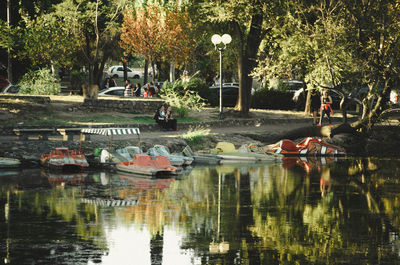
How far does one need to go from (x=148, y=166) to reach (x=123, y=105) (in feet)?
45.9

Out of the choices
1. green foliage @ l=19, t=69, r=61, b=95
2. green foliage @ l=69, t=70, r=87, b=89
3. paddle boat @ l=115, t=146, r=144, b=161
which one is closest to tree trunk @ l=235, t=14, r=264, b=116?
green foliage @ l=19, t=69, r=61, b=95

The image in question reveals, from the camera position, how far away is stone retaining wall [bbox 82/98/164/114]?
34.9 meters

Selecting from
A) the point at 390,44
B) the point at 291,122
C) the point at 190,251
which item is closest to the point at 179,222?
the point at 190,251

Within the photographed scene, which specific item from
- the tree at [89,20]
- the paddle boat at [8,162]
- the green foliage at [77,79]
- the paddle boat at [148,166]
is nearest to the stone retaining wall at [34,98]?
the tree at [89,20]

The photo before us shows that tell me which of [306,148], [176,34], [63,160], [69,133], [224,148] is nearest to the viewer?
[63,160]

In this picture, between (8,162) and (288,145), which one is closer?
(8,162)

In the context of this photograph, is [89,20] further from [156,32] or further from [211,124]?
[211,124]

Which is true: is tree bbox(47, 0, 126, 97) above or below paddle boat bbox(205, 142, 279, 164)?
above

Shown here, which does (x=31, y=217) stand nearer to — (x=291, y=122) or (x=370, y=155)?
(x=370, y=155)

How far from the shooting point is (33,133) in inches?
993

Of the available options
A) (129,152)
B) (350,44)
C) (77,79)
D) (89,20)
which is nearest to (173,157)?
(129,152)

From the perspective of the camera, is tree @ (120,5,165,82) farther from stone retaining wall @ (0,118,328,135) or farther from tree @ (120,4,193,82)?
stone retaining wall @ (0,118,328,135)

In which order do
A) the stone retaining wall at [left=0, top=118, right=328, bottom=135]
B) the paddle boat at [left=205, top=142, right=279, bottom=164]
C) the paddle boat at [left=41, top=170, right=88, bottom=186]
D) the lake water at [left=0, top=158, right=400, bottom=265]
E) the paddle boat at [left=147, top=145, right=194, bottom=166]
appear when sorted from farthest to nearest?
the stone retaining wall at [left=0, top=118, right=328, bottom=135] < the paddle boat at [left=205, top=142, right=279, bottom=164] < the paddle boat at [left=147, top=145, right=194, bottom=166] < the paddle boat at [left=41, top=170, right=88, bottom=186] < the lake water at [left=0, top=158, right=400, bottom=265]

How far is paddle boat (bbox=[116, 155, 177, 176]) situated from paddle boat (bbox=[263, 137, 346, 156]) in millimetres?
6962
